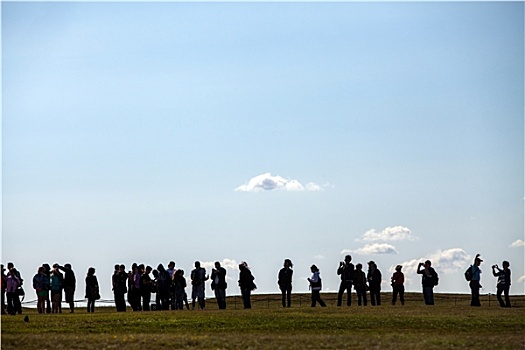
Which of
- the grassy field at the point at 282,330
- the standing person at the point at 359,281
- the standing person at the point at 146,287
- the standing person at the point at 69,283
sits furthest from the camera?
the standing person at the point at 359,281

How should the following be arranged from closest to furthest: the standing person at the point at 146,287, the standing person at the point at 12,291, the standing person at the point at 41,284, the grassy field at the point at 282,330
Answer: the grassy field at the point at 282,330 → the standing person at the point at 12,291 → the standing person at the point at 41,284 → the standing person at the point at 146,287

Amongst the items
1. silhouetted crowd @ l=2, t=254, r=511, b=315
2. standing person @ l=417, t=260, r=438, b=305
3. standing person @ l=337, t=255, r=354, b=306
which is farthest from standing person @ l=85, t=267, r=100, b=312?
standing person @ l=417, t=260, r=438, b=305

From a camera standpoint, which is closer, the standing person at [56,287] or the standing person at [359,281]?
the standing person at [56,287]

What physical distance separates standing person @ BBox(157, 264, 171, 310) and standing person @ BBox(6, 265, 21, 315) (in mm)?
5600

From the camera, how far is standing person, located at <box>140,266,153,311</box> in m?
41.1

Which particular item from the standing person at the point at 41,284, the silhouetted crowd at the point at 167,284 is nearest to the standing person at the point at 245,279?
the silhouetted crowd at the point at 167,284

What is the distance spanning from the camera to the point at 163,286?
41.2 metres

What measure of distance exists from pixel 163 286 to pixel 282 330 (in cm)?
1195

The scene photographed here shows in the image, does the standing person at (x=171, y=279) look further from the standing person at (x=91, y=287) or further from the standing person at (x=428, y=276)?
the standing person at (x=428, y=276)

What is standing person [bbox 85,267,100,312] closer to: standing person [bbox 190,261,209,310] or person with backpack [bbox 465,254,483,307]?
standing person [bbox 190,261,209,310]

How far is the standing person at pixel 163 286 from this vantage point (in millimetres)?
41219

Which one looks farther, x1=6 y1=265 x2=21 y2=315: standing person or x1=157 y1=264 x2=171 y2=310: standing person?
x1=157 y1=264 x2=171 y2=310: standing person

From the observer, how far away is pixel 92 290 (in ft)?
134

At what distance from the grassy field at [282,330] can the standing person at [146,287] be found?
582cm
